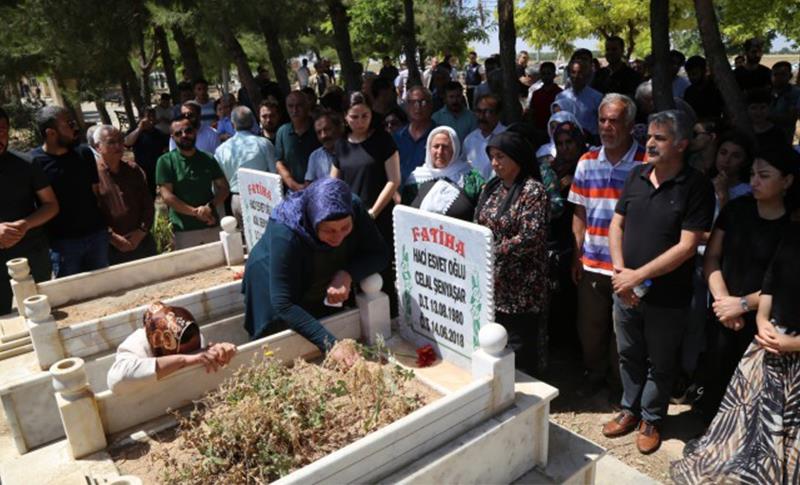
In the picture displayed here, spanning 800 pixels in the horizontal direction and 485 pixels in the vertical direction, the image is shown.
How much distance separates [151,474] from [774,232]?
3.24 m

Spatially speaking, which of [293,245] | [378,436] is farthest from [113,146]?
[378,436]

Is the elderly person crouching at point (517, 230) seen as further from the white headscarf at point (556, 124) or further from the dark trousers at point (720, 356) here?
the dark trousers at point (720, 356)

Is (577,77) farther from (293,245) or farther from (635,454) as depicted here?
(293,245)

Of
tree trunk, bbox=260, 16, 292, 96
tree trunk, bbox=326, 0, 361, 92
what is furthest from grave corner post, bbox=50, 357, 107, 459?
tree trunk, bbox=260, 16, 292, 96

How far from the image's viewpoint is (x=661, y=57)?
20.4 ft

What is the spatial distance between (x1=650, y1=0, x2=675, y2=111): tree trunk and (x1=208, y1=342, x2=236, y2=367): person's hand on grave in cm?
485

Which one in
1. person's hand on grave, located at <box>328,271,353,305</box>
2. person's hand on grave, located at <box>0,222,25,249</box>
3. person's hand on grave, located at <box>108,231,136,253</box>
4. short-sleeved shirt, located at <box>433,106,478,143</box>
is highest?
short-sleeved shirt, located at <box>433,106,478,143</box>

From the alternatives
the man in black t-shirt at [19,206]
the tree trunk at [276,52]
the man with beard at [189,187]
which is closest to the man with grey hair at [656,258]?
the man with beard at [189,187]

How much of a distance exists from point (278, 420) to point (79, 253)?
11.0ft

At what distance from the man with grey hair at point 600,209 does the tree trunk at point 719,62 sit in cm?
257

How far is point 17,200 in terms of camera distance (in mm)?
4496

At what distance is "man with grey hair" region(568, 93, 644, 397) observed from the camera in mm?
3830

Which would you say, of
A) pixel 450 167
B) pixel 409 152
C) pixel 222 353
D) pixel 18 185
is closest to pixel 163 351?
pixel 222 353

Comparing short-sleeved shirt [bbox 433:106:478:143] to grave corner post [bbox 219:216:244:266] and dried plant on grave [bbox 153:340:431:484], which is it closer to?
grave corner post [bbox 219:216:244:266]
